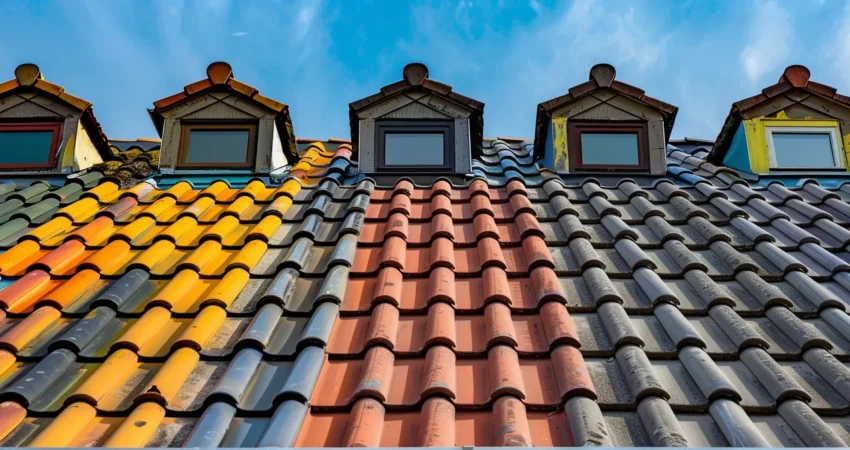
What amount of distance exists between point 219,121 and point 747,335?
532 centimetres

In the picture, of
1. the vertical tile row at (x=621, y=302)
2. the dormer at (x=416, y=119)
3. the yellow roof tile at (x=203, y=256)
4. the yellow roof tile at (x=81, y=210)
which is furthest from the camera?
the dormer at (x=416, y=119)

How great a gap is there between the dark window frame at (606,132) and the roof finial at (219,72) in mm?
3368

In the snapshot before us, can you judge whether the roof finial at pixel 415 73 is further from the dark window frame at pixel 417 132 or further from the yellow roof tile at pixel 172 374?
the yellow roof tile at pixel 172 374

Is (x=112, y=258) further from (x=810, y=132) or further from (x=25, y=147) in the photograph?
(x=810, y=132)

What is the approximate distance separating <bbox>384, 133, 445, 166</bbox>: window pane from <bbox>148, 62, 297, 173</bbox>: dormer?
3.69 feet

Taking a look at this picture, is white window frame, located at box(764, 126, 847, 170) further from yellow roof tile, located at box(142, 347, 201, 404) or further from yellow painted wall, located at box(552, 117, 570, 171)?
yellow roof tile, located at box(142, 347, 201, 404)

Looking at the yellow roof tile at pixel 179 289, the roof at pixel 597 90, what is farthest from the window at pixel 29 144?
the roof at pixel 597 90

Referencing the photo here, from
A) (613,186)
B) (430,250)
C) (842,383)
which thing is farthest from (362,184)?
(842,383)

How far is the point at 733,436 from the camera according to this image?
282 centimetres

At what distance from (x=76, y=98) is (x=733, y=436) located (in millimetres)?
6751

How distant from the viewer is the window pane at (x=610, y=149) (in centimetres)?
705

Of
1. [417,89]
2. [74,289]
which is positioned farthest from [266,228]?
[417,89]

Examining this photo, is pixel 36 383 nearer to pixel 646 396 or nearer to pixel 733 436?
pixel 646 396

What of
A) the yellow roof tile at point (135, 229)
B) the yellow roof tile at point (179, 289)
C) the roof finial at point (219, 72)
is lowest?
the yellow roof tile at point (179, 289)
